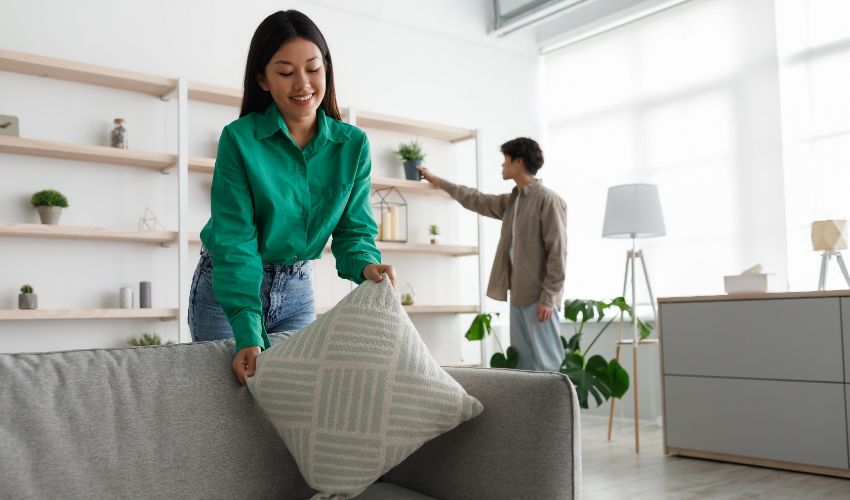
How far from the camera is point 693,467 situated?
3514 mm

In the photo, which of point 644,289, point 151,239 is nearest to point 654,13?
point 644,289

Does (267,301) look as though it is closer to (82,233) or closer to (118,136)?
(82,233)

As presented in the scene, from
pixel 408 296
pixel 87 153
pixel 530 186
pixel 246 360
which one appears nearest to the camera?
pixel 246 360

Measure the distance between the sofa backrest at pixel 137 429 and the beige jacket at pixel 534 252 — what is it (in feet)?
7.92

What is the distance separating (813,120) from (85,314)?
3934 mm

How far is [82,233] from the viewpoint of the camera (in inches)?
143

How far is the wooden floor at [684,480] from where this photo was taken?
2984 millimetres

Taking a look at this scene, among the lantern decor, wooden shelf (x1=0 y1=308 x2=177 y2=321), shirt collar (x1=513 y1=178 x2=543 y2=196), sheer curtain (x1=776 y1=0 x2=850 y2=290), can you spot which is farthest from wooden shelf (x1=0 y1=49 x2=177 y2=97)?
sheer curtain (x1=776 y1=0 x2=850 y2=290)

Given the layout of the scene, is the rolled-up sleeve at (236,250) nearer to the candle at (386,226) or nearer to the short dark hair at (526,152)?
the short dark hair at (526,152)

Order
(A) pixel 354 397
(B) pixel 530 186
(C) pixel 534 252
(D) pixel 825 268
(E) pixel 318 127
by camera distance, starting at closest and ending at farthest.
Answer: (A) pixel 354 397 < (E) pixel 318 127 < (D) pixel 825 268 < (C) pixel 534 252 < (B) pixel 530 186

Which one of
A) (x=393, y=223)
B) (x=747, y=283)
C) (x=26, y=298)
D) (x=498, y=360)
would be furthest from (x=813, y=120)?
(x=26, y=298)

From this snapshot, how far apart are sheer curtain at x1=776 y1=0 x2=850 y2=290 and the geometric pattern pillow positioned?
3.45 metres

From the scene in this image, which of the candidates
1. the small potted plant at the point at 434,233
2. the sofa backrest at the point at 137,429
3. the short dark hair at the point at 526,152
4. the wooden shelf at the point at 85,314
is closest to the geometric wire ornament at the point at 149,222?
the wooden shelf at the point at 85,314

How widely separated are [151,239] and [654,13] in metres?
3.50
